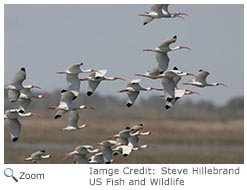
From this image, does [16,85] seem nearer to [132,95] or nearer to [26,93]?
[26,93]

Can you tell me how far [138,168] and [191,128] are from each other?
1986 cm

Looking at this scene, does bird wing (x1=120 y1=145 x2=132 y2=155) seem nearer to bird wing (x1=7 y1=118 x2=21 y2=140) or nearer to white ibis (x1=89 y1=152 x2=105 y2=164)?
white ibis (x1=89 y1=152 x2=105 y2=164)

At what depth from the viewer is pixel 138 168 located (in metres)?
10.5

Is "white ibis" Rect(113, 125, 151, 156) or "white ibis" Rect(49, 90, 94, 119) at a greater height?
"white ibis" Rect(49, 90, 94, 119)

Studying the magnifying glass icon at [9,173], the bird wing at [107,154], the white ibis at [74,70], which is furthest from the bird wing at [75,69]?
the magnifying glass icon at [9,173]

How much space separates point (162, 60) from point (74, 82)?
97 centimetres

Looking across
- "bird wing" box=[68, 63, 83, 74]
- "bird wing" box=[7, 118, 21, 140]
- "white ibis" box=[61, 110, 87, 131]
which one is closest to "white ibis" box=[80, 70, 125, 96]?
"bird wing" box=[68, 63, 83, 74]

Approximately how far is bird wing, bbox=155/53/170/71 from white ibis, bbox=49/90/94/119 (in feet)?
2.89

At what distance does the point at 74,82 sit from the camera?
11.4 metres

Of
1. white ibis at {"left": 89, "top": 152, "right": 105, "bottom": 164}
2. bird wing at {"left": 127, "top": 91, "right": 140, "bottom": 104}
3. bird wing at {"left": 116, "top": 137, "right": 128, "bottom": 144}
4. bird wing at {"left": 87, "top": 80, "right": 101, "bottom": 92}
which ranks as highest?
bird wing at {"left": 87, "top": 80, "right": 101, "bottom": 92}

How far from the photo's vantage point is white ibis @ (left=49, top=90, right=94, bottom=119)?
450 inches

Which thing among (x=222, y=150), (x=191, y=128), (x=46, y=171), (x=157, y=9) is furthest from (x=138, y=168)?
(x=191, y=128)

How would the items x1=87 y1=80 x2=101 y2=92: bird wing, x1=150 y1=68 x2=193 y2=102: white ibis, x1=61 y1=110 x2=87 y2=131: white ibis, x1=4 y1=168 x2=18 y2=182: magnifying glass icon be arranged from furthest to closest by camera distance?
x1=61 y1=110 x2=87 y2=131: white ibis
x1=87 y1=80 x2=101 y2=92: bird wing
x1=150 y1=68 x2=193 y2=102: white ibis
x1=4 y1=168 x2=18 y2=182: magnifying glass icon
